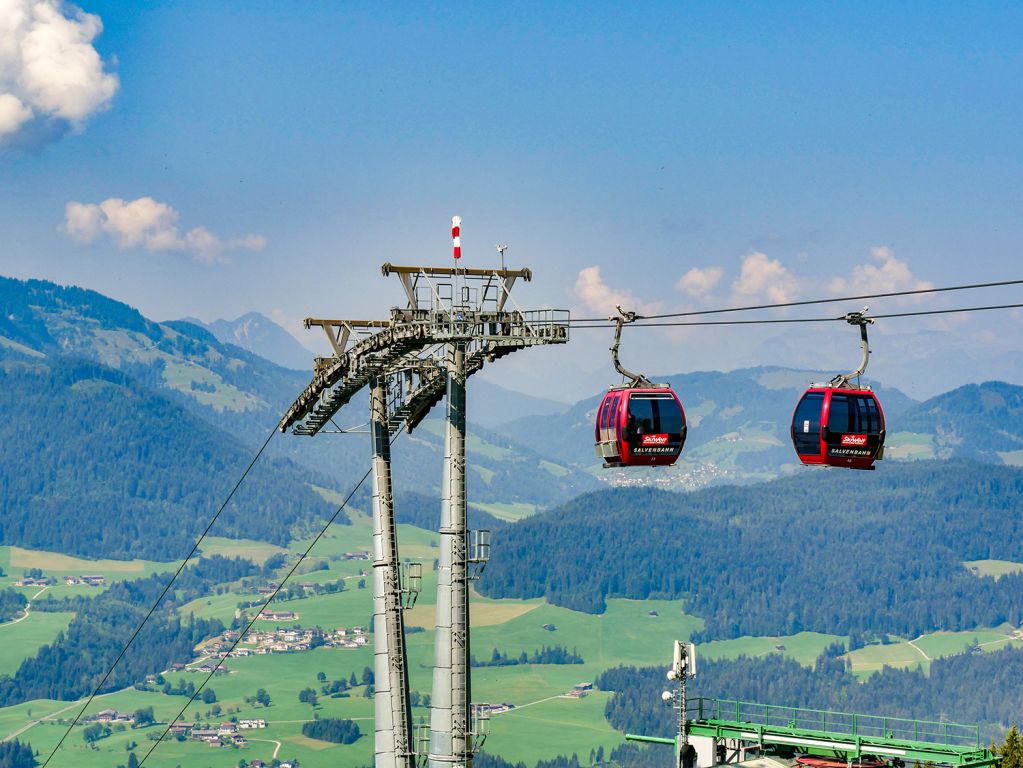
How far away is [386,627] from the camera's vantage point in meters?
52.4

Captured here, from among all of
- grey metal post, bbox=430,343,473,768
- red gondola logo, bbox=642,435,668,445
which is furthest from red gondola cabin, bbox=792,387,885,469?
grey metal post, bbox=430,343,473,768

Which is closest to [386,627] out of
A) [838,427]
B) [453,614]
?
[453,614]

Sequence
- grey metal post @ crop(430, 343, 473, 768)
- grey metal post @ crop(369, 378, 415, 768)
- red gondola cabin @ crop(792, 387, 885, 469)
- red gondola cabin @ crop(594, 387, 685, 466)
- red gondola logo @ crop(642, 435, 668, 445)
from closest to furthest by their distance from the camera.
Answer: grey metal post @ crop(430, 343, 473, 768), red gondola cabin @ crop(792, 387, 885, 469), red gondola cabin @ crop(594, 387, 685, 466), red gondola logo @ crop(642, 435, 668, 445), grey metal post @ crop(369, 378, 415, 768)

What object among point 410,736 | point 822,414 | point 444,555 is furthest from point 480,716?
point 822,414

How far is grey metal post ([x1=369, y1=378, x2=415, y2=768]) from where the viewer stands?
5097cm

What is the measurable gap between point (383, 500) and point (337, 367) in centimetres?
485

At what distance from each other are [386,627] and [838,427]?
17.3m

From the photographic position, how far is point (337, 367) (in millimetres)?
53938

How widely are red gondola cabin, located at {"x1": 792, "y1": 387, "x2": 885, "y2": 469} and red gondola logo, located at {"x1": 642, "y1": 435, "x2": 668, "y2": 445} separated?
12.0ft

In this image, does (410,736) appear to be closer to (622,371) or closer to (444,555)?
(444,555)

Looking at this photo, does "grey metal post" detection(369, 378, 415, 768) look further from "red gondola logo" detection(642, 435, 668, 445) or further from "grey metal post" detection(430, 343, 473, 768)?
"red gondola logo" detection(642, 435, 668, 445)

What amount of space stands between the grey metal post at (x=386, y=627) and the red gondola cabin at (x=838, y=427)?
1357cm

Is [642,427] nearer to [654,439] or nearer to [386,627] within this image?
[654,439]

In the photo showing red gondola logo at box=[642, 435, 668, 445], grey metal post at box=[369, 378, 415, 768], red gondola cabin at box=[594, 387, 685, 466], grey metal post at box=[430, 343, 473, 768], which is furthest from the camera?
grey metal post at box=[369, 378, 415, 768]
